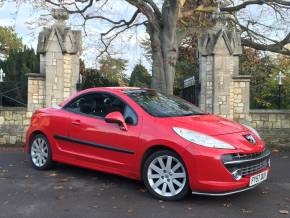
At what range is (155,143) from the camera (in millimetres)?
6742

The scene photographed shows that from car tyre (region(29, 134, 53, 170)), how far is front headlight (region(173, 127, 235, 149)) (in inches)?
117

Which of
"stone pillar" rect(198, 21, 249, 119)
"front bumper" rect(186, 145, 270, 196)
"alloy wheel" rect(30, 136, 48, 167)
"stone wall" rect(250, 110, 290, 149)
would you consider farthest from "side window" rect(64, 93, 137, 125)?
"stone wall" rect(250, 110, 290, 149)

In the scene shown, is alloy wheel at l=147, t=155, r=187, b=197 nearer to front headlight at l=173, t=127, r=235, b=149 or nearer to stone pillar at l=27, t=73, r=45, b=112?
front headlight at l=173, t=127, r=235, b=149

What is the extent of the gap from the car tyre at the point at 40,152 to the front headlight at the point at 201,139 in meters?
2.97

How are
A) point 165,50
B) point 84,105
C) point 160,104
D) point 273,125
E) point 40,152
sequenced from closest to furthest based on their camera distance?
point 160,104, point 84,105, point 40,152, point 273,125, point 165,50

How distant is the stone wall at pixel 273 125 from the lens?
1308 cm

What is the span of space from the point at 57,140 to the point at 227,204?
3309 millimetres

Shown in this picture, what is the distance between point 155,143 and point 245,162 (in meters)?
1.25

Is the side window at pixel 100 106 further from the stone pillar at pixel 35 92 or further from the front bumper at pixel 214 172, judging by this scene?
the stone pillar at pixel 35 92

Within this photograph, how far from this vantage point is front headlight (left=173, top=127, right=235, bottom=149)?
6.40 meters

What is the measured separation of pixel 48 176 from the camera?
827 cm

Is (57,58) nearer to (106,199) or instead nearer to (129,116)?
(129,116)

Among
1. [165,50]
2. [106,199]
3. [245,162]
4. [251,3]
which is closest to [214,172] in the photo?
[245,162]

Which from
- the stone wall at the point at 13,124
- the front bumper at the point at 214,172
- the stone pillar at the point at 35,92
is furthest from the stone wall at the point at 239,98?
the front bumper at the point at 214,172
